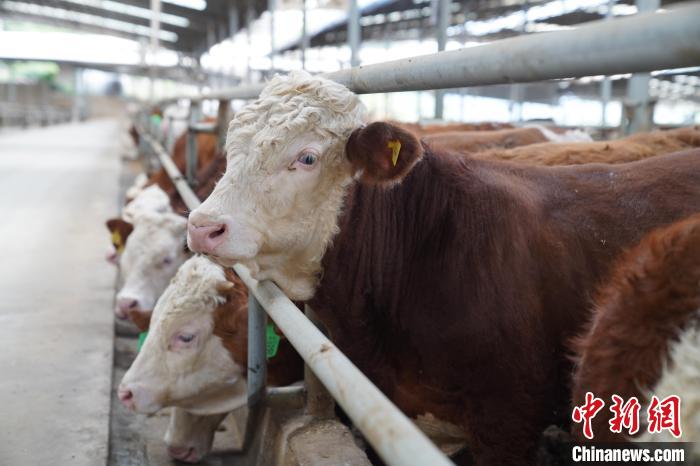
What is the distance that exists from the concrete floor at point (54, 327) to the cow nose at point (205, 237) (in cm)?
109

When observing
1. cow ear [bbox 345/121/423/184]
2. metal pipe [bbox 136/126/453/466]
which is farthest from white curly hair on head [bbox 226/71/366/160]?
metal pipe [bbox 136/126/453/466]

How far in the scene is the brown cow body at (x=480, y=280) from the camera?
2.21m

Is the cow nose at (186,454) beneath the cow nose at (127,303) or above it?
beneath

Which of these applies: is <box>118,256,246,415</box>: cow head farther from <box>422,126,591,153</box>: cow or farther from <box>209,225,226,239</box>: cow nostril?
<box>422,126,591,153</box>: cow

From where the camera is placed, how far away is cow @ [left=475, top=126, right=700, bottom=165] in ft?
11.0

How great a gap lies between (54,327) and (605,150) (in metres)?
3.10

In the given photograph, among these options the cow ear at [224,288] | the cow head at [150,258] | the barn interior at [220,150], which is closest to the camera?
the barn interior at [220,150]

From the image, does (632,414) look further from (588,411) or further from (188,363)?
(188,363)

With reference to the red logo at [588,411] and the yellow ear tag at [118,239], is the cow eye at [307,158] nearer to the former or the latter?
the red logo at [588,411]

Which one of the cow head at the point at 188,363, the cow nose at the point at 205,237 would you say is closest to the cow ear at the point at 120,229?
the cow head at the point at 188,363

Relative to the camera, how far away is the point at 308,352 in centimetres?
139

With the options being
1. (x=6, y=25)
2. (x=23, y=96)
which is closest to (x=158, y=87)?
(x=6, y=25)

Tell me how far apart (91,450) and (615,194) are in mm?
2120

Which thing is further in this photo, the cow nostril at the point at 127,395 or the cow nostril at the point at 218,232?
the cow nostril at the point at 127,395
